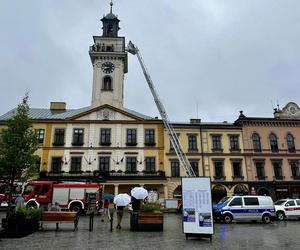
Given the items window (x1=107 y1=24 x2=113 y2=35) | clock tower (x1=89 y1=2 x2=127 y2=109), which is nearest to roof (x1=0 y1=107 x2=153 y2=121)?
clock tower (x1=89 y1=2 x2=127 y2=109)

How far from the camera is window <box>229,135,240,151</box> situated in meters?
40.6

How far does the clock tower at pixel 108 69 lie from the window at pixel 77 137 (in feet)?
19.0

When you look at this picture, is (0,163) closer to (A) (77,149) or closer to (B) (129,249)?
(B) (129,249)

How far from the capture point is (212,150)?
132ft

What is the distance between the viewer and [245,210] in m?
20.8

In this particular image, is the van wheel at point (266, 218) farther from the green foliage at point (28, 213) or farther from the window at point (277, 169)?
the window at point (277, 169)

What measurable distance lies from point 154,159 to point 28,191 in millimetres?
17090

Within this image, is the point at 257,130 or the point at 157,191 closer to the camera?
the point at 157,191

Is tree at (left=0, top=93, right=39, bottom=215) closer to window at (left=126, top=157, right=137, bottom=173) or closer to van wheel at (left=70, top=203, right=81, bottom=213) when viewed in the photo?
van wheel at (left=70, top=203, right=81, bottom=213)

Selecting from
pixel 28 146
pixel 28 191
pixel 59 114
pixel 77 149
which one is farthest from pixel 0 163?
pixel 59 114

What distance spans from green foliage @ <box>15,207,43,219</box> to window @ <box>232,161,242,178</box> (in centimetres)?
3014

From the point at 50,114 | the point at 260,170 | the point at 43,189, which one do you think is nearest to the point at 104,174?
the point at 43,189

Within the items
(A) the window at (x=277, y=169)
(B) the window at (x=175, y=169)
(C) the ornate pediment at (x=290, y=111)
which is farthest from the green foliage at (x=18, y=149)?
(C) the ornate pediment at (x=290, y=111)

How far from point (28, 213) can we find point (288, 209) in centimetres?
2030
